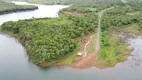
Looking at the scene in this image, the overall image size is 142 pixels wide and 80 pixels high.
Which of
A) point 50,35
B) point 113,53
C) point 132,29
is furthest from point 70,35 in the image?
point 132,29

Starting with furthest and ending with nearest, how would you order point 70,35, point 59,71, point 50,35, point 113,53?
1. point 70,35
2. point 50,35
3. point 113,53
4. point 59,71

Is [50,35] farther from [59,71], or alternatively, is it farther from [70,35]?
[59,71]

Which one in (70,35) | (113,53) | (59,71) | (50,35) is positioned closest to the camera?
(59,71)

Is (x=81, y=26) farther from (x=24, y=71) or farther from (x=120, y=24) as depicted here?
(x=24, y=71)

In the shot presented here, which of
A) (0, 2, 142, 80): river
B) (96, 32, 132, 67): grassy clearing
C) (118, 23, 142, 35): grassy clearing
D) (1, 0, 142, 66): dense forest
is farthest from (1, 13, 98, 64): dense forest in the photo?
(118, 23, 142, 35): grassy clearing

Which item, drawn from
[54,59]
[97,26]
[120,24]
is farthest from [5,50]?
[120,24]

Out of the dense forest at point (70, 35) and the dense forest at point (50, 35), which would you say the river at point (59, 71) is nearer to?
the dense forest at point (70, 35)

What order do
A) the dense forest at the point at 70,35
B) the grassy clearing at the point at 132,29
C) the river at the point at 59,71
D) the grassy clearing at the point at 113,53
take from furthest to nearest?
the grassy clearing at the point at 132,29, the dense forest at the point at 70,35, the grassy clearing at the point at 113,53, the river at the point at 59,71

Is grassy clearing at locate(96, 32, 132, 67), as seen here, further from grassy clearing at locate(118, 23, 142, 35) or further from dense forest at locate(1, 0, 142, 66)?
grassy clearing at locate(118, 23, 142, 35)

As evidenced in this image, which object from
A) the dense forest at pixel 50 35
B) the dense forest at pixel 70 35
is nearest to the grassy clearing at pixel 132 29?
the dense forest at pixel 70 35

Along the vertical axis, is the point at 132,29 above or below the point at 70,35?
below

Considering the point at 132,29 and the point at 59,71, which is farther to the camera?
the point at 132,29
